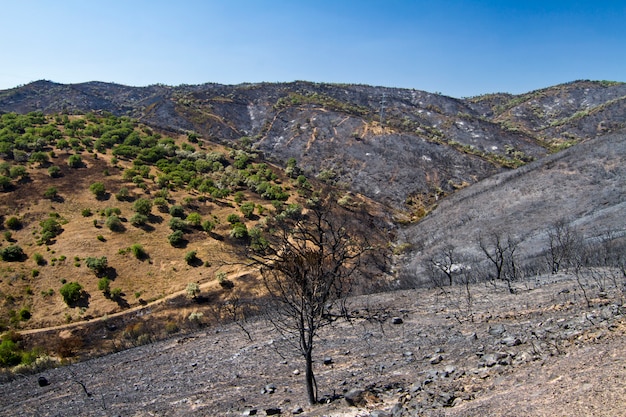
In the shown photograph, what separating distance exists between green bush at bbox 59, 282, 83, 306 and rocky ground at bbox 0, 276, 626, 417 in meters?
11.1

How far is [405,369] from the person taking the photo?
11492 millimetres

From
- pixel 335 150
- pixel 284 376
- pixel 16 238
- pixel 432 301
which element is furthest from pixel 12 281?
pixel 335 150

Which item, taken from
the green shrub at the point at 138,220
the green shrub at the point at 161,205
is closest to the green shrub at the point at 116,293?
the green shrub at the point at 138,220

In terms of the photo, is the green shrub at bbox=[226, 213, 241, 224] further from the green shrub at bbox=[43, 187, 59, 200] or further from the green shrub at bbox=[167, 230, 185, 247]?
the green shrub at bbox=[43, 187, 59, 200]

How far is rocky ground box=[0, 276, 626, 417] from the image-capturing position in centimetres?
768

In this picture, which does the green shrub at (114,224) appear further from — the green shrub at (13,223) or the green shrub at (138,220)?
the green shrub at (13,223)

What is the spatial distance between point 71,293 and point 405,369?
3203 centimetres

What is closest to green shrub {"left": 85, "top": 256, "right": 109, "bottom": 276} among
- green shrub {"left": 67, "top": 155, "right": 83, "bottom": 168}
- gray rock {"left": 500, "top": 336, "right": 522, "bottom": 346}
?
green shrub {"left": 67, "top": 155, "right": 83, "bottom": 168}

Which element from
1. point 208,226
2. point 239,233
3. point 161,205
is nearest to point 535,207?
point 239,233

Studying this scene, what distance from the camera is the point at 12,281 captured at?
33438 mm

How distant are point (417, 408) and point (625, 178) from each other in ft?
153

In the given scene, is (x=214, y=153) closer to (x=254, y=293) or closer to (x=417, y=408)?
(x=254, y=293)

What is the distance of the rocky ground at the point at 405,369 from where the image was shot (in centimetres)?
768

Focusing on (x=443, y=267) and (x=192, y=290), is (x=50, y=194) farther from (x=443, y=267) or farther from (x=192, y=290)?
(x=443, y=267)
